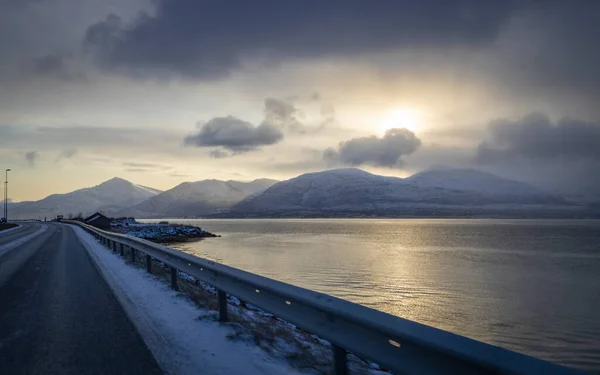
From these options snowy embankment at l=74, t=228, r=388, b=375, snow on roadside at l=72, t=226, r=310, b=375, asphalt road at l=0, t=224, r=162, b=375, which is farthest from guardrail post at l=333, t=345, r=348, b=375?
asphalt road at l=0, t=224, r=162, b=375

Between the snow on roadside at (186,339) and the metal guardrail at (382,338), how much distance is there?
0.64m

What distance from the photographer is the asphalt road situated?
5121 mm

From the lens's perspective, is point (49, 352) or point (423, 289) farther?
point (423, 289)

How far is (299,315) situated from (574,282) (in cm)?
2327

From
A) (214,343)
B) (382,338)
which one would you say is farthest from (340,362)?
(214,343)

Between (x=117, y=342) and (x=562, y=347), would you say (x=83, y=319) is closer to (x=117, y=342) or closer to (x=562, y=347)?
(x=117, y=342)

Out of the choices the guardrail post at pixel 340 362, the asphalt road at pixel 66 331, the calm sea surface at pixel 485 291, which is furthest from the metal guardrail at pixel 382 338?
the calm sea surface at pixel 485 291

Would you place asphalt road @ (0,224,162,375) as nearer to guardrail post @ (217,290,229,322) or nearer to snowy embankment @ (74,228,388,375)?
snowy embankment @ (74,228,388,375)

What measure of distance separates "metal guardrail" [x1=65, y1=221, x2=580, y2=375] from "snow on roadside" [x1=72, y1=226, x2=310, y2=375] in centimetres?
64

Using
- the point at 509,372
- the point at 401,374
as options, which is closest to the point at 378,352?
the point at 401,374

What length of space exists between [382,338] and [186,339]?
3.50 metres

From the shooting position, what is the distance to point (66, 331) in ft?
Result: 21.8

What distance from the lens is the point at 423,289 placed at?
68.5 feet

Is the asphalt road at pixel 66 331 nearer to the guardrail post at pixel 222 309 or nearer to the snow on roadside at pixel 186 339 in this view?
the snow on roadside at pixel 186 339
